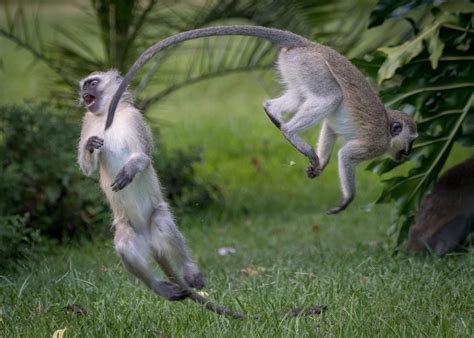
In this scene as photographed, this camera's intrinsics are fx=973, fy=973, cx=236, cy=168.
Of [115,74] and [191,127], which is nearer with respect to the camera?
[115,74]

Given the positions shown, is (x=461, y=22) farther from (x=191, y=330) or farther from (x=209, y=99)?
(x=209, y=99)

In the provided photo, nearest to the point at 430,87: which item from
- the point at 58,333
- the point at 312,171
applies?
the point at 312,171

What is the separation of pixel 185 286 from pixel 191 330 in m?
0.35

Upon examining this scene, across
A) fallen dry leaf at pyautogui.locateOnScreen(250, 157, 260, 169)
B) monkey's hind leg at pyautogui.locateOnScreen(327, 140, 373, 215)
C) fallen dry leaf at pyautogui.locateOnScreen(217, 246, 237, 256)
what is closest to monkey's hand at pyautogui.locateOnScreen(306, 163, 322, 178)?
monkey's hind leg at pyautogui.locateOnScreen(327, 140, 373, 215)

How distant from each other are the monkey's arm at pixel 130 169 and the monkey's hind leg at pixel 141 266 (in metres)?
0.41

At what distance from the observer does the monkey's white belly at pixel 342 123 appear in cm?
517

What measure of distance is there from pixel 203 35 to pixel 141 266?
1.16 m

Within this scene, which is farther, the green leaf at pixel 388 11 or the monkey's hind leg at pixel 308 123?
the green leaf at pixel 388 11

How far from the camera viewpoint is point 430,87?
6.61 metres

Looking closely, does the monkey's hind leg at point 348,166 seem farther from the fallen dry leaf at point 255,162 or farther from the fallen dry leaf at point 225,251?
the fallen dry leaf at point 255,162

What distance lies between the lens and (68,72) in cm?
921

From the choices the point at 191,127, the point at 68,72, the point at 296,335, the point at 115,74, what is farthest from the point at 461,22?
the point at 191,127

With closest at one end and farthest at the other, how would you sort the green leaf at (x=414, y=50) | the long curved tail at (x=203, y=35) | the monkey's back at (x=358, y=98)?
the long curved tail at (x=203, y=35) → the monkey's back at (x=358, y=98) → the green leaf at (x=414, y=50)

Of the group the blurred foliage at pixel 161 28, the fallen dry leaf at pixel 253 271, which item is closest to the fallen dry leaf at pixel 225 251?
the fallen dry leaf at pixel 253 271
